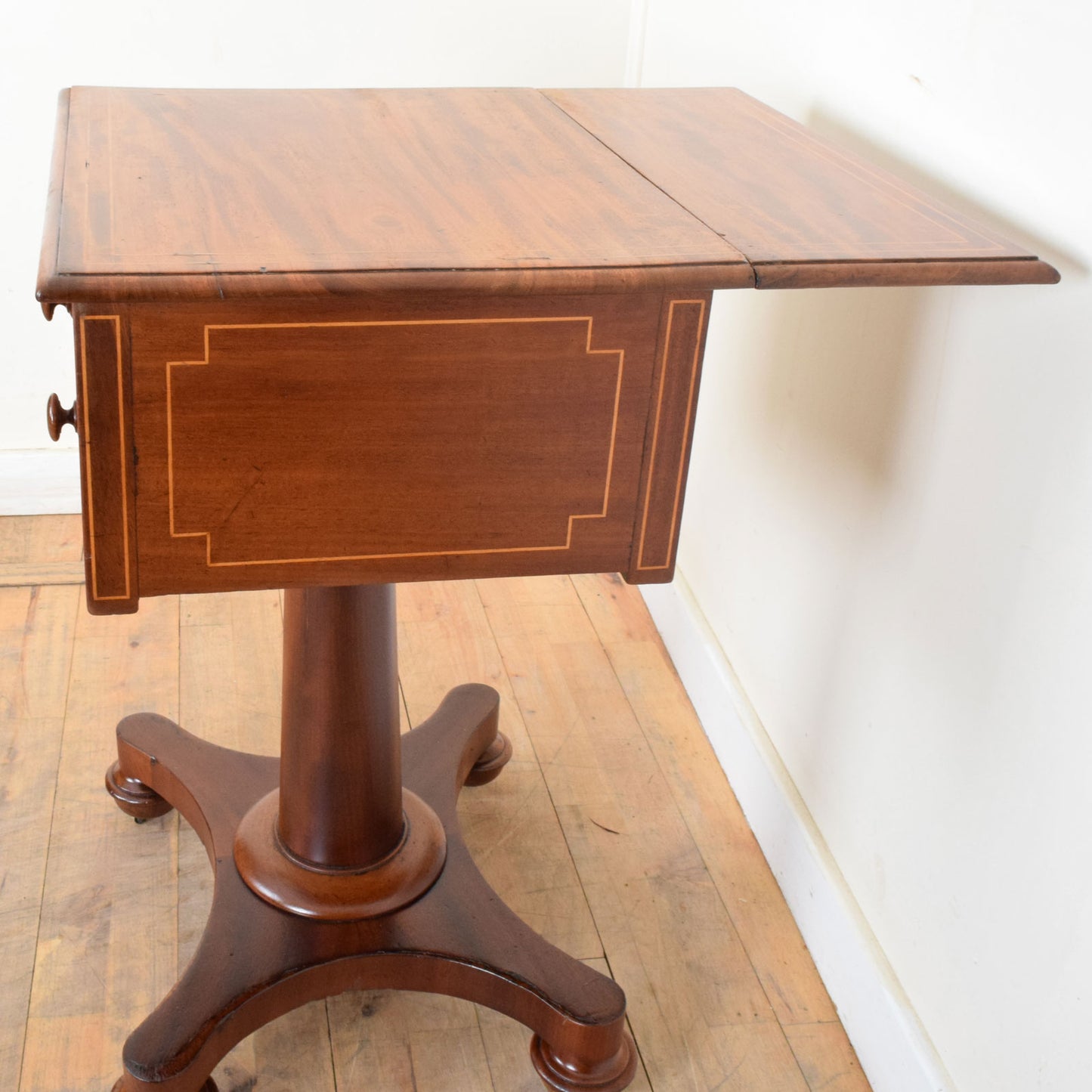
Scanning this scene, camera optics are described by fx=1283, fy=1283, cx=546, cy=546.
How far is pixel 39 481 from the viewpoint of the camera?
2.38 metres

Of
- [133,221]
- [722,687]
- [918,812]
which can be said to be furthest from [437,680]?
[133,221]

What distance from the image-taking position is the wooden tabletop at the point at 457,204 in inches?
36.2

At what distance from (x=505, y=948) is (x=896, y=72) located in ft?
3.40

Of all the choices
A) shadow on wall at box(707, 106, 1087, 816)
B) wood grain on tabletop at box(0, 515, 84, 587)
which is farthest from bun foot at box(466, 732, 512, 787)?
wood grain on tabletop at box(0, 515, 84, 587)

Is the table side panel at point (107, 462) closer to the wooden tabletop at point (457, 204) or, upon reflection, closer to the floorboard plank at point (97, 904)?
the wooden tabletop at point (457, 204)

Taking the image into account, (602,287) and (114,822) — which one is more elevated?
(602,287)

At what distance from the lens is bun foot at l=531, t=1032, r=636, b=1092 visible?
1353 mm

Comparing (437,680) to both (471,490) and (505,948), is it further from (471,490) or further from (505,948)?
(471,490)

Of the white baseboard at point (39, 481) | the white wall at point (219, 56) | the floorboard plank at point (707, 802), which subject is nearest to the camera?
the floorboard plank at point (707, 802)

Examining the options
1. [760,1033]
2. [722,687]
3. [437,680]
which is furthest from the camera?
[437,680]

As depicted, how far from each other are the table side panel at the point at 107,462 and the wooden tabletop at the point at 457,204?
0.19 ft

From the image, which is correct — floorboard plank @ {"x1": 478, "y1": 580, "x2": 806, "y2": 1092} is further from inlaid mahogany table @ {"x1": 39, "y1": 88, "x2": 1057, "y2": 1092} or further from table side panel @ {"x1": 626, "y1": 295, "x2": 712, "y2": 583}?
table side panel @ {"x1": 626, "y1": 295, "x2": 712, "y2": 583}

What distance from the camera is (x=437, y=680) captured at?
2012 mm

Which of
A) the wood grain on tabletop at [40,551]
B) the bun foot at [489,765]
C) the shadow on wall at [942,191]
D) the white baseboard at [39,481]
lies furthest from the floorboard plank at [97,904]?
the shadow on wall at [942,191]
